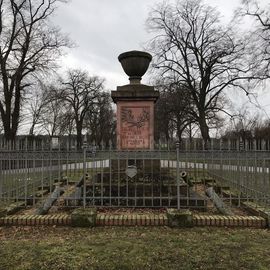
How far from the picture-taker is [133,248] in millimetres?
5172

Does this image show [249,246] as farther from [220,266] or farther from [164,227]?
[164,227]

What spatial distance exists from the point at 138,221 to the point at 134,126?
132 inches

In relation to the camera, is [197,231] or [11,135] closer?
[197,231]

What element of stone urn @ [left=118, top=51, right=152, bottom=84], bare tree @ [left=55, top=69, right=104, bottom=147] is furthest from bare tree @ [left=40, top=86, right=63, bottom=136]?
stone urn @ [left=118, top=51, right=152, bottom=84]

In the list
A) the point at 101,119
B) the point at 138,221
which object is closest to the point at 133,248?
the point at 138,221

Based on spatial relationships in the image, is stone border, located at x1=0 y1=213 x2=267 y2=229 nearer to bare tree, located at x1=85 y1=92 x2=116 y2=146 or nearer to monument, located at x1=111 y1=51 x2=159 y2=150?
monument, located at x1=111 y1=51 x2=159 y2=150

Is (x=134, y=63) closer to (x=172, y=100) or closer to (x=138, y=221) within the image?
(x=138, y=221)

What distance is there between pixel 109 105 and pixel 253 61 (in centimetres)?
3153

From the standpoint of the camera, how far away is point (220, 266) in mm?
4496

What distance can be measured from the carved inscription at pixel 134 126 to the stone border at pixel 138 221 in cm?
297

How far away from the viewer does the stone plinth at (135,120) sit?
30.5 ft

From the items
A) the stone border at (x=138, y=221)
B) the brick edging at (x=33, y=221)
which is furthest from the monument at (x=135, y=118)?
the brick edging at (x=33, y=221)

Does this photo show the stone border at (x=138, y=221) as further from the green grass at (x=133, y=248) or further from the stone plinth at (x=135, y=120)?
the stone plinth at (x=135, y=120)

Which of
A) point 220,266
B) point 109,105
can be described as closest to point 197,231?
point 220,266
